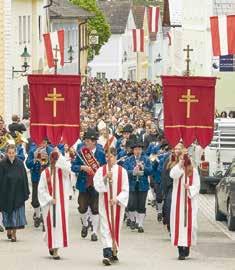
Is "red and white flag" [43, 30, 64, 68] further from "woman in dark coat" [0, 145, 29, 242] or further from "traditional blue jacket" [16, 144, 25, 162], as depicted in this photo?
"woman in dark coat" [0, 145, 29, 242]

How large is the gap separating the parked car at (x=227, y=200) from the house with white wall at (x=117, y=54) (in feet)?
282

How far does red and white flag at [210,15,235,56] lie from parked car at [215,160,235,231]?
10.3 metres

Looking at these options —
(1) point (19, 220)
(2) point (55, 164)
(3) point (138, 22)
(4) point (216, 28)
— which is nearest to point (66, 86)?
(2) point (55, 164)

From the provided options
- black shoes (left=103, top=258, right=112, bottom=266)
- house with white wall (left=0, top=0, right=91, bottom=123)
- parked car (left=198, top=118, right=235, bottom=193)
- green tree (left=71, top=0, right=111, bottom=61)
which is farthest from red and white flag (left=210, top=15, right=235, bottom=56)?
green tree (left=71, top=0, right=111, bottom=61)

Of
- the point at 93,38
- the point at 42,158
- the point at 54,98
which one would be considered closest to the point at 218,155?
the point at 42,158

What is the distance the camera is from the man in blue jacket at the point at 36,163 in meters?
22.8

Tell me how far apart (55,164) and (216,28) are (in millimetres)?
16789

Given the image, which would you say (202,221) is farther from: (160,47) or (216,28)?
(160,47)

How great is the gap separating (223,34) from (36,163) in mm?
12662

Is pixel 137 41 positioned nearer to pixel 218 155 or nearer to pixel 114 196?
pixel 218 155

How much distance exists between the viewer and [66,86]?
19.3 m

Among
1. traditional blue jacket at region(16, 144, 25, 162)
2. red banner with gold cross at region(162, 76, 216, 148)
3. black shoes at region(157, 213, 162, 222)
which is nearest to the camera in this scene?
red banner with gold cross at region(162, 76, 216, 148)

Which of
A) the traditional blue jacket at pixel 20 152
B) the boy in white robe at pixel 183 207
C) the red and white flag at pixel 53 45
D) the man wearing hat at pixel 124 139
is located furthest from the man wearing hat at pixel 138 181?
the red and white flag at pixel 53 45

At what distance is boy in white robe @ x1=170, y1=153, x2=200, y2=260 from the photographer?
18656 millimetres
